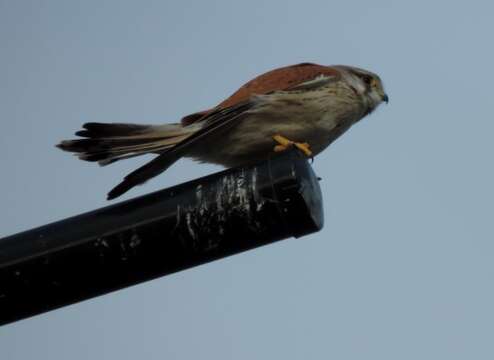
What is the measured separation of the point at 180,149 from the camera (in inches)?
176

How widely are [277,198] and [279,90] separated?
2.02m

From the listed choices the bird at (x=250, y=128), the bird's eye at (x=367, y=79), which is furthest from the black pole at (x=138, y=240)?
the bird's eye at (x=367, y=79)

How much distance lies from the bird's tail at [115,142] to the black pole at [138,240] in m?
1.29

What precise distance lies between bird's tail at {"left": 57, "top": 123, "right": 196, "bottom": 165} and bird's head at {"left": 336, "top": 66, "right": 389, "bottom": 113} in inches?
62.1

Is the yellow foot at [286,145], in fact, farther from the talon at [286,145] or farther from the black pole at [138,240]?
the black pole at [138,240]

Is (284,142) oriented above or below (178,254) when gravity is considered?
above

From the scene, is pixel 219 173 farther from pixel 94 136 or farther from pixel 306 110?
pixel 306 110

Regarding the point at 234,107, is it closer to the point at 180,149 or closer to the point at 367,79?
the point at 180,149

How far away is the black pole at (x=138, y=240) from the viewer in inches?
119

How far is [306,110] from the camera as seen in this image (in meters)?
5.06

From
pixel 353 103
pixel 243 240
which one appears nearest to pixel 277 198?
pixel 243 240

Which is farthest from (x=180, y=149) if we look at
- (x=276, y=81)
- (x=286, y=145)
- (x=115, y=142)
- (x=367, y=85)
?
(x=367, y=85)

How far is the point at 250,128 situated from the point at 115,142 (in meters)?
0.79

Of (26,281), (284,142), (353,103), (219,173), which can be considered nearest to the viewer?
(26,281)
